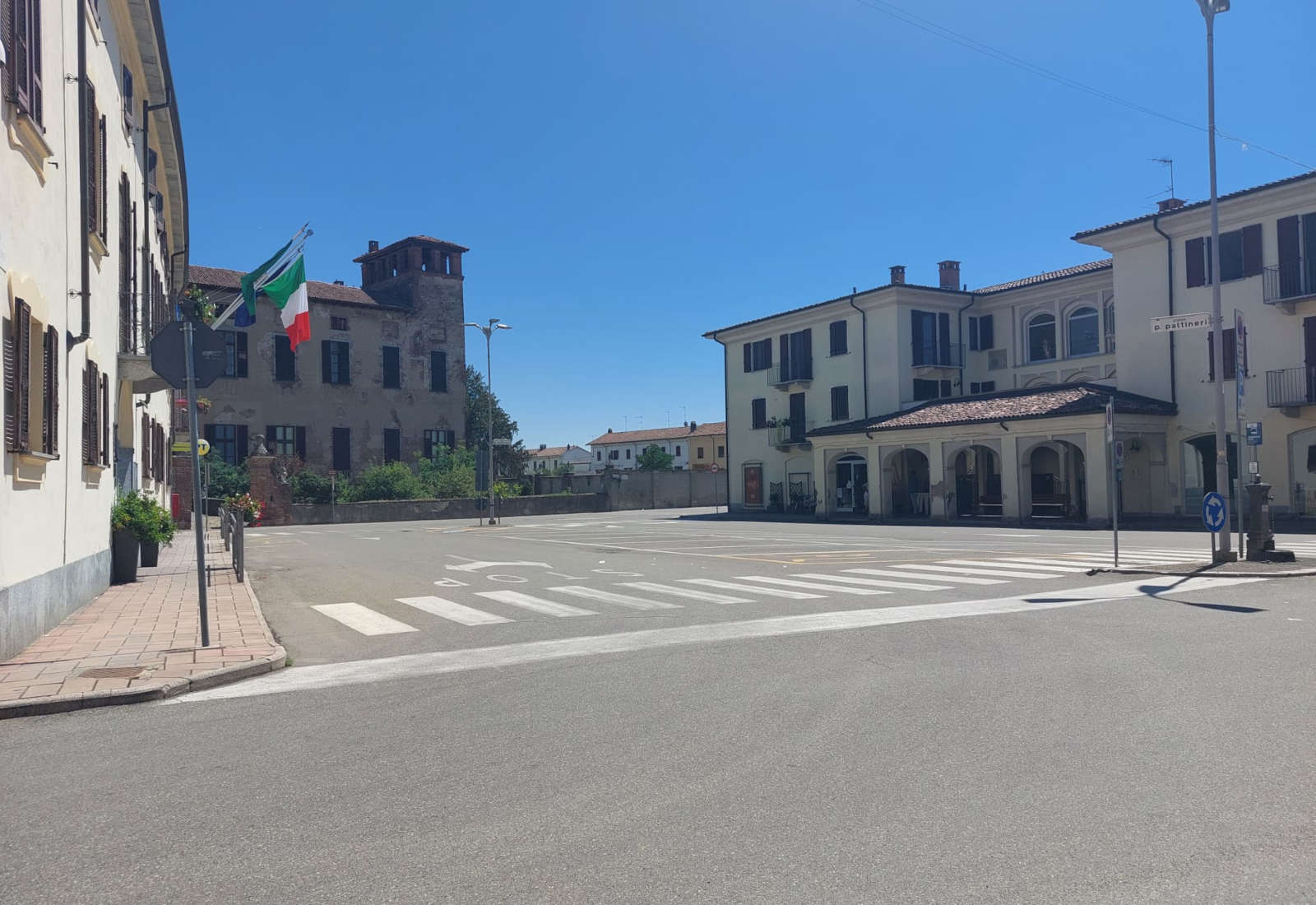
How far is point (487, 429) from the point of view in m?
67.9

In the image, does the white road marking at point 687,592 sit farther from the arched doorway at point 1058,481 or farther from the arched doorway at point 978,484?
the arched doorway at point 978,484

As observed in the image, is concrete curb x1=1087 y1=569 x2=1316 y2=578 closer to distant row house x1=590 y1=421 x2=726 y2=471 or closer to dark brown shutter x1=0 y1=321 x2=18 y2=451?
dark brown shutter x1=0 y1=321 x2=18 y2=451

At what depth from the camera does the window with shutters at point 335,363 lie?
54.6m

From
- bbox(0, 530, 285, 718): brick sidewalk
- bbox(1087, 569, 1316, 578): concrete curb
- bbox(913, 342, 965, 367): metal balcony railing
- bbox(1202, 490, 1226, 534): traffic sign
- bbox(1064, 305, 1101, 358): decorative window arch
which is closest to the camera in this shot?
bbox(0, 530, 285, 718): brick sidewalk

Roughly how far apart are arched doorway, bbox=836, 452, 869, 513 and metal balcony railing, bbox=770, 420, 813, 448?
2.62 metres

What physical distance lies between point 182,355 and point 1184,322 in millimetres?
14216

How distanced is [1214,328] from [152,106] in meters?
19.9

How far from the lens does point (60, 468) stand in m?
10.6

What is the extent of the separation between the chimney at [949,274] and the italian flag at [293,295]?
37.6 metres

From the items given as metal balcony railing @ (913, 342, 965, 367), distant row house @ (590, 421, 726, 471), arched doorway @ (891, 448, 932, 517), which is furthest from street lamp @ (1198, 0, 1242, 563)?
distant row house @ (590, 421, 726, 471)

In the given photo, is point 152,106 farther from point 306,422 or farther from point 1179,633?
point 306,422

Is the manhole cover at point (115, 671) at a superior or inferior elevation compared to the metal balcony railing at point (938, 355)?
inferior

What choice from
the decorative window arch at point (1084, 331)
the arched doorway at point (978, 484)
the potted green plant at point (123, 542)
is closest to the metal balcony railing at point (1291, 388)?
the arched doorway at point (978, 484)

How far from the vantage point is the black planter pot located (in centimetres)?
1538
